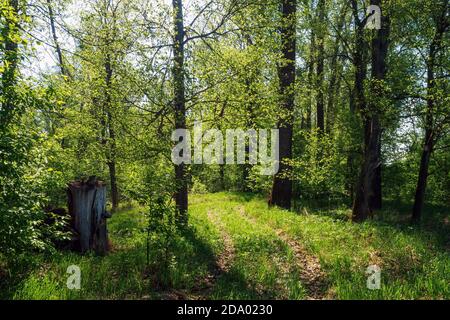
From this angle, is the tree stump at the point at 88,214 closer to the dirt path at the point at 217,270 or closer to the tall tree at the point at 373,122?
the dirt path at the point at 217,270

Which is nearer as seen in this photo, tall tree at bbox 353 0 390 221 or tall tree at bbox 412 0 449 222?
tall tree at bbox 412 0 449 222

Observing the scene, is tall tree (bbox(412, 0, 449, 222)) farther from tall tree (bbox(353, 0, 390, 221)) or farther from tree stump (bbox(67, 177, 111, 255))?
tree stump (bbox(67, 177, 111, 255))

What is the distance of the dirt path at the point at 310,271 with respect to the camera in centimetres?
678

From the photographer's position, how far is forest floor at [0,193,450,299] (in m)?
6.09

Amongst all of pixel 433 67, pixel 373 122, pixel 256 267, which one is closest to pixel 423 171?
pixel 373 122

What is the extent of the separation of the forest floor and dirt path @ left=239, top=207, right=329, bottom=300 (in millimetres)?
22

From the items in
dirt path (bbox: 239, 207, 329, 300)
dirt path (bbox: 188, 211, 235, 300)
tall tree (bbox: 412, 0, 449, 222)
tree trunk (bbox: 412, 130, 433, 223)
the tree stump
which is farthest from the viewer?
tree trunk (bbox: 412, 130, 433, 223)

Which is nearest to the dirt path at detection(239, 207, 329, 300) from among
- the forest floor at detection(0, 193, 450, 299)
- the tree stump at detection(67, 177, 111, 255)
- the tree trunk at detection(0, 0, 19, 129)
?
the forest floor at detection(0, 193, 450, 299)

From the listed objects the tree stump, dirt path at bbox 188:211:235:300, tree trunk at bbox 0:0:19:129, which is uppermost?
tree trunk at bbox 0:0:19:129

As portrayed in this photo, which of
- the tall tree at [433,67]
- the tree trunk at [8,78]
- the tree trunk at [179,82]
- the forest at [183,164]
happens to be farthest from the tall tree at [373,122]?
the tree trunk at [8,78]

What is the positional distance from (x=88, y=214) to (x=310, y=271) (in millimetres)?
5508

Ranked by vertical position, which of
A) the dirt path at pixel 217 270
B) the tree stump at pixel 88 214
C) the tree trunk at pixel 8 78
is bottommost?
the dirt path at pixel 217 270

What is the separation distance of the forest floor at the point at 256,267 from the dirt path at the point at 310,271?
22 millimetres

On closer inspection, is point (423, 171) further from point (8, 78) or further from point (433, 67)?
point (8, 78)
